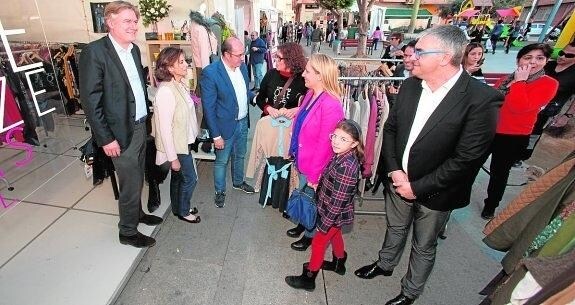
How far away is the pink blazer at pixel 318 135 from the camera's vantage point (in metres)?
2.31

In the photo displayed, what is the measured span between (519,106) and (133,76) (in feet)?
11.5

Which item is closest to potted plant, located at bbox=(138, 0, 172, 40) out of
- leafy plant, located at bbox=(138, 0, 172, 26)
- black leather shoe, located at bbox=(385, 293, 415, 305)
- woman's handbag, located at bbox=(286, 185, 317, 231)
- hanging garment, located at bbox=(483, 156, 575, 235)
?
leafy plant, located at bbox=(138, 0, 172, 26)

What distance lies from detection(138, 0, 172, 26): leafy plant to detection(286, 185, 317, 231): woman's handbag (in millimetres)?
5035

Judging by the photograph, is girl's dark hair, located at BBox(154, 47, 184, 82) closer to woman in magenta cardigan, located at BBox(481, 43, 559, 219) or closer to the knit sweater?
woman in magenta cardigan, located at BBox(481, 43, 559, 219)

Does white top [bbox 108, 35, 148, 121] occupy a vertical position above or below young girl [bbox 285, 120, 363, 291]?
above

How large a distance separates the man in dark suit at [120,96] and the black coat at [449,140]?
2044 millimetres

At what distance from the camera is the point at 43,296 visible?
223 cm

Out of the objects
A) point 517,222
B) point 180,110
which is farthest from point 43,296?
point 517,222

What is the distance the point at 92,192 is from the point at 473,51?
4.66 meters

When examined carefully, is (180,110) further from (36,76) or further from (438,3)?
(438,3)

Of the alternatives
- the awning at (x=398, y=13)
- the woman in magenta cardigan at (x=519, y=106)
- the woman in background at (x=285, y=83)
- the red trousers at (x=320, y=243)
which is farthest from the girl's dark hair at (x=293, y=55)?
the awning at (x=398, y=13)

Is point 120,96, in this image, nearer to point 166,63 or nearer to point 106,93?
point 106,93

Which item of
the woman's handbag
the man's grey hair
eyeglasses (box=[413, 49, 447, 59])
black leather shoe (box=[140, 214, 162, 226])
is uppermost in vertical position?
the man's grey hair

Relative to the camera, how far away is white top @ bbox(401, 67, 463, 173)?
1.75 meters
